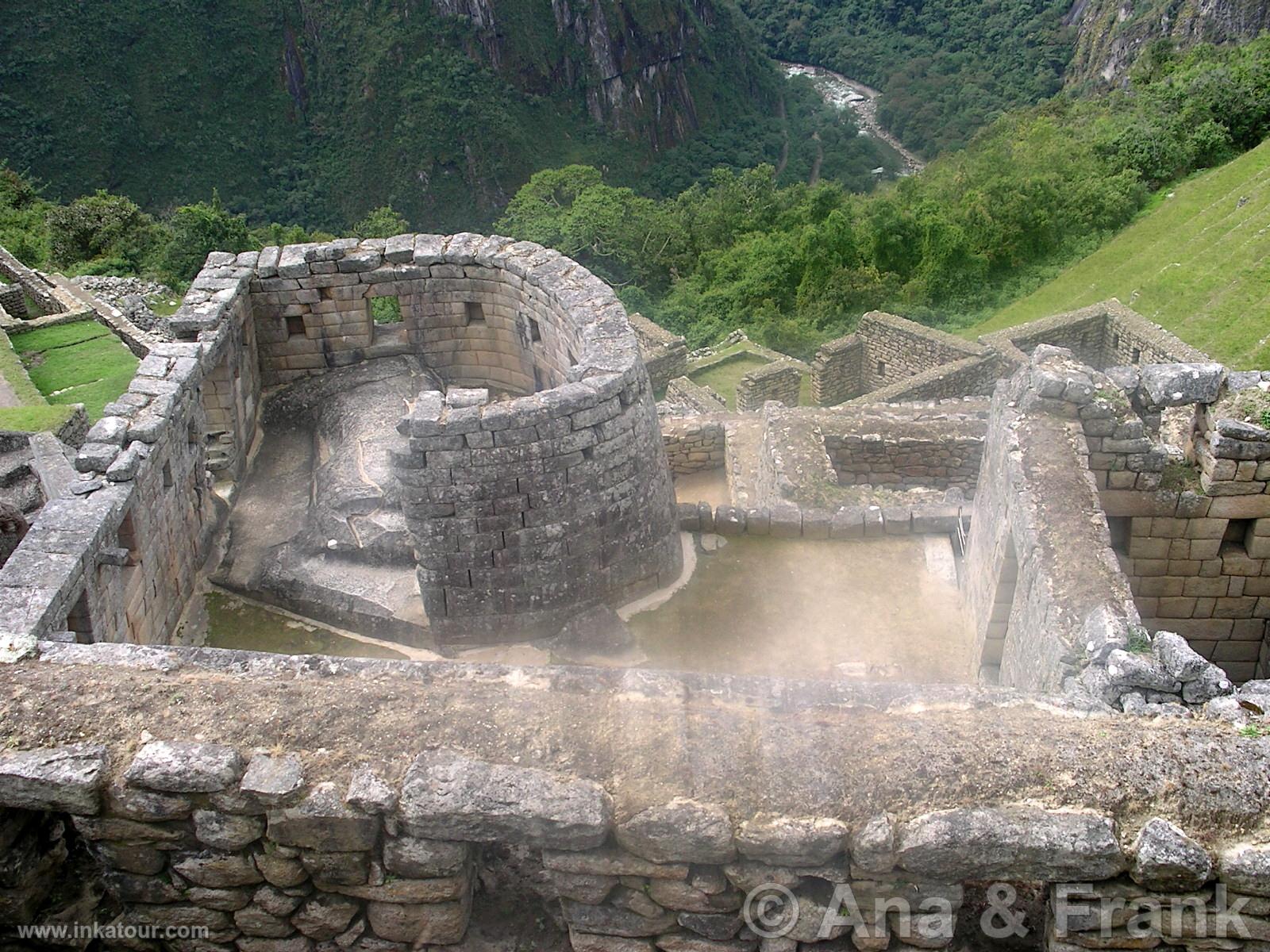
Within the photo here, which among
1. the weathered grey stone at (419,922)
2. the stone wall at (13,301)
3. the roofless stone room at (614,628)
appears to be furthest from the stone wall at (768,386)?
the stone wall at (13,301)

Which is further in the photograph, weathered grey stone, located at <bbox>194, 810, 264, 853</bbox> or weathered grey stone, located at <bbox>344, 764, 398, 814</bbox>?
weathered grey stone, located at <bbox>194, 810, 264, 853</bbox>

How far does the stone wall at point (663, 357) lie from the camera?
20.8m

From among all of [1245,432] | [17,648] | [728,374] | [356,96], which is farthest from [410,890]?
[356,96]

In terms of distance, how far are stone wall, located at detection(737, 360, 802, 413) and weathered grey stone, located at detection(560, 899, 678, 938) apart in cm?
1643

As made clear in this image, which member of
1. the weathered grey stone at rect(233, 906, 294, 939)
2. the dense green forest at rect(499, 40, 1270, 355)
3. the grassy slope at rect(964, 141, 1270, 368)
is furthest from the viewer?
the dense green forest at rect(499, 40, 1270, 355)

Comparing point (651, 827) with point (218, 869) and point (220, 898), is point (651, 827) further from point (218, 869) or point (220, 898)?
point (220, 898)

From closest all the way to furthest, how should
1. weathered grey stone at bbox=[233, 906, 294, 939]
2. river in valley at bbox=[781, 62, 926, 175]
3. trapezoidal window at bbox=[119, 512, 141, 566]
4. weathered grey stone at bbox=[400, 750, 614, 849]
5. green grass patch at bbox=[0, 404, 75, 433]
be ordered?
weathered grey stone at bbox=[400, 750, 614, 849] < weathered grey stone at bbox=[233, 906, 294, 939] < trapezoidal window at bbox=[119, 512, 141, 566] < green grass patch at bbox=[0, 404, 75, 433] < river in valley at bbox=[781, 62, 926, 175]

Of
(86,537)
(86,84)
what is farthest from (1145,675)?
(86,84)

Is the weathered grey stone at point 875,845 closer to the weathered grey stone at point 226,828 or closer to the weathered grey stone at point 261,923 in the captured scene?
the weathered grey stone at point 226,828

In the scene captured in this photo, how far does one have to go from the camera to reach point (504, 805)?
12.6 feet

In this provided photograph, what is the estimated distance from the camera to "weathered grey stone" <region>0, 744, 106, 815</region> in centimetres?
397

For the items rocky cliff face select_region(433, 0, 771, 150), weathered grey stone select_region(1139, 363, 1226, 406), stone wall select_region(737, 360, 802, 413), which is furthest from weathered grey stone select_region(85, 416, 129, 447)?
rocky cliff face select_region(433, 0, 771, 150)

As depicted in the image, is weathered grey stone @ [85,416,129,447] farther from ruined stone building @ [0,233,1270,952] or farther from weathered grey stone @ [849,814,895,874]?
weathered grey stone @ [849,814,895,874]

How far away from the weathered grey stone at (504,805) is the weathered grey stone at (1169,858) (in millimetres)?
1884
